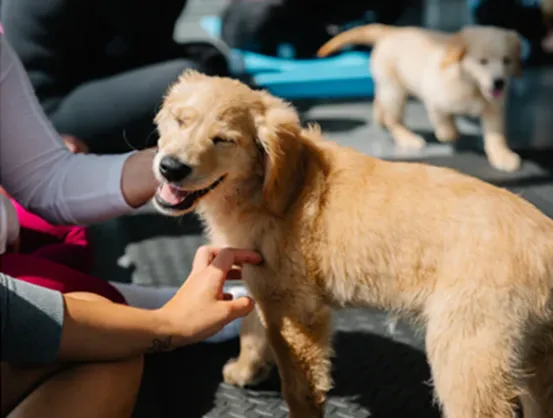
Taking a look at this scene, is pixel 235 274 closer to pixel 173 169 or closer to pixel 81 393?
pixel 173 169

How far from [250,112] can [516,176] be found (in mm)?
1585

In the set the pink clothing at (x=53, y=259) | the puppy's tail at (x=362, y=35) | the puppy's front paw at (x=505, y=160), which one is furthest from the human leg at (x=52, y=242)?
the puppy's tail at (x=362, y=35)

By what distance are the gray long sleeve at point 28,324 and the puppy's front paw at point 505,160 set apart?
6.81 feet

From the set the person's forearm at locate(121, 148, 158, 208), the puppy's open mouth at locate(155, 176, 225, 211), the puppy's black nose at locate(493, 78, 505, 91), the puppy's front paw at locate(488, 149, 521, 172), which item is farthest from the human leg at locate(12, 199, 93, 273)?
the puppy's black nose at locate(493, 78, 505, 91)

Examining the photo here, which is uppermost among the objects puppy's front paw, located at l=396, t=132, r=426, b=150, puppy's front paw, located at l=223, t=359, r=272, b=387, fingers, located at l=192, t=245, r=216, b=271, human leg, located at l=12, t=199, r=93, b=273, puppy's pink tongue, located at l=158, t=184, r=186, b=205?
puppy's pink tongue, located at l=158, t=184, r=186, b=205

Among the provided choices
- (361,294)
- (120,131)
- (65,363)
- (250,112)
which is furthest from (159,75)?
(65,363)

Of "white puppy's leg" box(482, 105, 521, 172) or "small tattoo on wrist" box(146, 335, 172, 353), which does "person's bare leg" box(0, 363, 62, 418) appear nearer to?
"small tattoo on wrist" box(146, 335, 172, 353)

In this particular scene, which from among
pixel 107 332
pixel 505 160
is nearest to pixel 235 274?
pixel 107 332

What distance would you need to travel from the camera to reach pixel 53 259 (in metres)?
1.51

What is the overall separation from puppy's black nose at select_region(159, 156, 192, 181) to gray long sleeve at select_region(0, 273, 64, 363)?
0.32 meters

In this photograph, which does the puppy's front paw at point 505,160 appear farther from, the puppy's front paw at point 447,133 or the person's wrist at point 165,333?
the person's wrist at point 165,333

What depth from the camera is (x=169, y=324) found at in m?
0.97

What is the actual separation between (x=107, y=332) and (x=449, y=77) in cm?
221

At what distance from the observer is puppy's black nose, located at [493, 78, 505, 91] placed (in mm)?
2684
